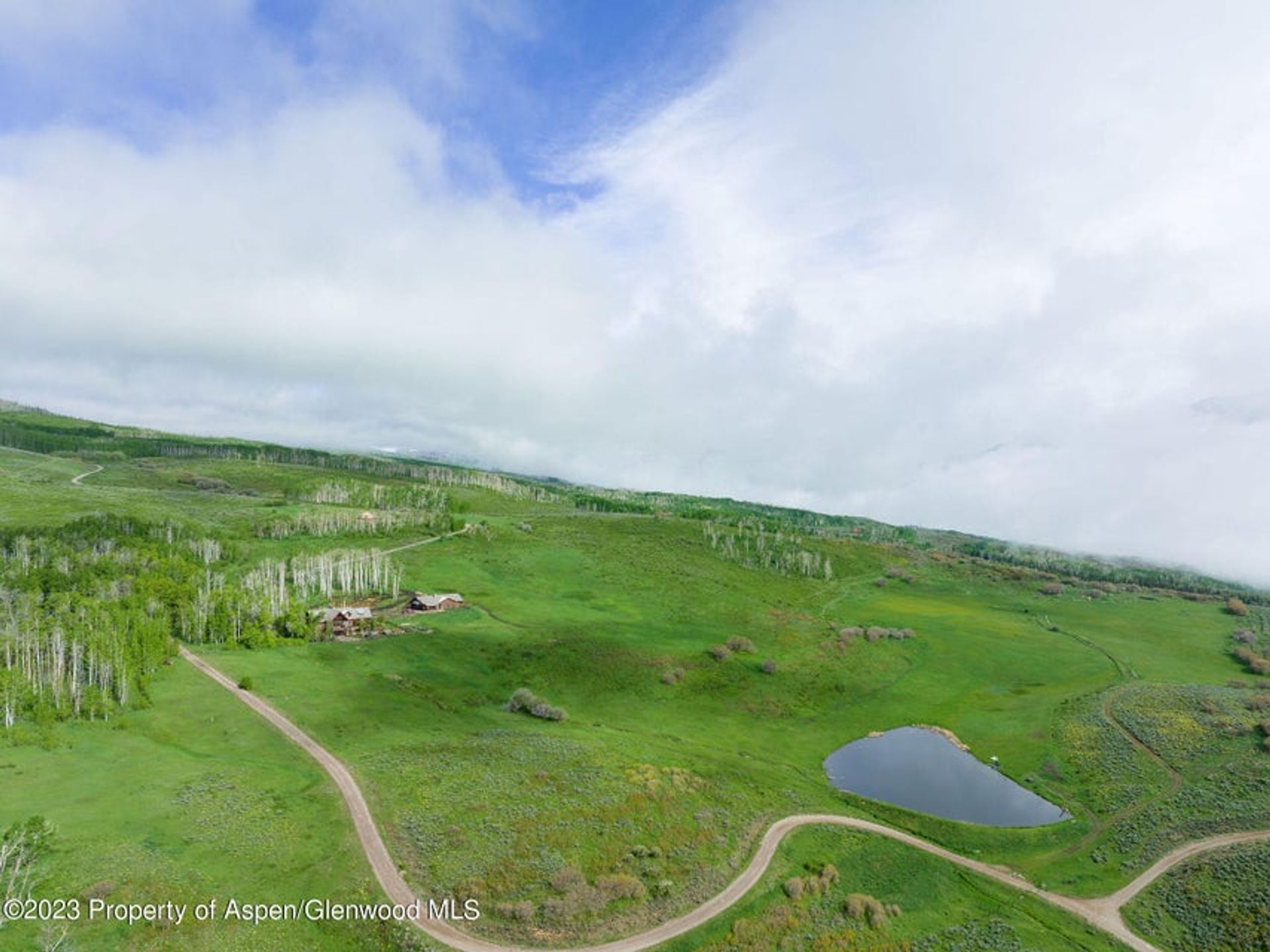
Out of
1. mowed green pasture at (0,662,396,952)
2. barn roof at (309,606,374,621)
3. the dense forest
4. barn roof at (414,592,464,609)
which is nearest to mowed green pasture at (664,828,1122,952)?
mowed green pasture at (0,662,396,952)

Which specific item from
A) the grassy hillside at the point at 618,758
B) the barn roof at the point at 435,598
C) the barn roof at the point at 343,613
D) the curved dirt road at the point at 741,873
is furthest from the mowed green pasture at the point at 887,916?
the barn roof at the point at 435,598

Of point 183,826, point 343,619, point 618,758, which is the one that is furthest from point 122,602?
point 618,758

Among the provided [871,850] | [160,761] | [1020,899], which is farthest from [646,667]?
[160,761]

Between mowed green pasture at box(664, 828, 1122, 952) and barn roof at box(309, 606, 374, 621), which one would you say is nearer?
mowed green pasture at box(664, 828, 1122, 952)

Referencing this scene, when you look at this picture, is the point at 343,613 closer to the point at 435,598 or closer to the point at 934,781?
the point at 435,598

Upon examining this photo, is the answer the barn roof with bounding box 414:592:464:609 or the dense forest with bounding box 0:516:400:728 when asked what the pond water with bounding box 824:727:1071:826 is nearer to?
the barn roof with bounding box 414:592:464:609
